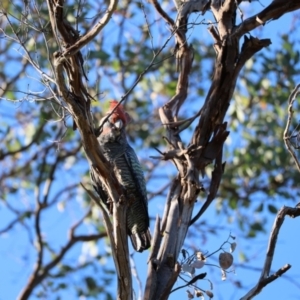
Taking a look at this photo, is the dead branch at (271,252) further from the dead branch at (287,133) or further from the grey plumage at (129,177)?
the grey plumage at (129,177)

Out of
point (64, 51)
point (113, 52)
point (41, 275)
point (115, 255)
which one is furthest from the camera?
point (113, 52)

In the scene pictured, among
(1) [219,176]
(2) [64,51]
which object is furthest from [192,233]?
(2) [64,51]

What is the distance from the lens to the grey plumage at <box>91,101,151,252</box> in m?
3.86

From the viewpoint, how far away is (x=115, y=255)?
2584 millimetres

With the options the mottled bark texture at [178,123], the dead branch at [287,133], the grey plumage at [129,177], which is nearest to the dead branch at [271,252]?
the dead branch at [287,133]

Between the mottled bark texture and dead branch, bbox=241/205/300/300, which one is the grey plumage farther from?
dead branch, bbox=241/205/300/300

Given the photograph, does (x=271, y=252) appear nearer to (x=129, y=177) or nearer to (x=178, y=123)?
(x=178, y=123)

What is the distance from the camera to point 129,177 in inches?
160

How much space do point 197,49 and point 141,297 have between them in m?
4.66

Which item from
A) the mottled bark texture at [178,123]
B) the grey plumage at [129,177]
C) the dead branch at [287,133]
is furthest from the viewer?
the grey plumage at [129,177]

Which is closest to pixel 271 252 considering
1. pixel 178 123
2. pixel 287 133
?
pixel 287 133

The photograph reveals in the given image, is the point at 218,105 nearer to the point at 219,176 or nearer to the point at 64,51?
the point at 219,176

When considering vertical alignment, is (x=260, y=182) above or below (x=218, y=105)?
above

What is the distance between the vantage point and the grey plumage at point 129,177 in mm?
3855
